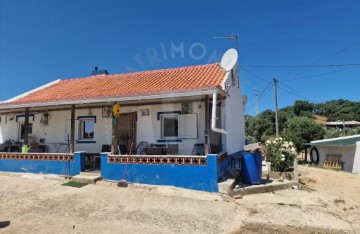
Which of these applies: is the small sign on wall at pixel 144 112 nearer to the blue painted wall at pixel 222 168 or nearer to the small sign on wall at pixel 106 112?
the small sign on wall at pixel 106 112

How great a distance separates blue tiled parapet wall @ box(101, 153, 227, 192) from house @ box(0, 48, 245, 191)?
3 cm

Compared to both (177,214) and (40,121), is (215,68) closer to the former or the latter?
(177,214)

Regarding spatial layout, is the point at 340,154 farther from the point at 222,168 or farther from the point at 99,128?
the point at 99,128

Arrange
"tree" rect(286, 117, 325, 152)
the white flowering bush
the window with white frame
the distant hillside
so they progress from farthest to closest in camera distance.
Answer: the distant hillside, "tree" rect(286, 117, 325, 152), the window with white frame, the white flowering bush

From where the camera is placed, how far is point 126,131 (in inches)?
508

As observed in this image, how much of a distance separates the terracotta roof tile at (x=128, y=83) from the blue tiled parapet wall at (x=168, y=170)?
7.99ft

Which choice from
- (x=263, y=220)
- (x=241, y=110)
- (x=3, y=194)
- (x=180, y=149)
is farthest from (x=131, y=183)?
(x=241, y=110)

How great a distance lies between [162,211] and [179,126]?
17.5ft

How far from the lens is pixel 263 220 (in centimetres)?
652

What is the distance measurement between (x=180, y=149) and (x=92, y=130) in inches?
187

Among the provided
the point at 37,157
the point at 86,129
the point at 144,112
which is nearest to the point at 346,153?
the point at 144,112

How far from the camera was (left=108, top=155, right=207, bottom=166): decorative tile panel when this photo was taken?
29.1 feet

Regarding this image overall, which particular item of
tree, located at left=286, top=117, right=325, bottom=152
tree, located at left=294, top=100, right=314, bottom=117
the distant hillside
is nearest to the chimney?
tree, located at left=286, top=117, right=325, bottom=152

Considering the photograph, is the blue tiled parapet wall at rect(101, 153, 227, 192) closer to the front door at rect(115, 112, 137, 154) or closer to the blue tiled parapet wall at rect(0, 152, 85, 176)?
the blue tiled parapet wall at rect(0, 152, 85, 176)
